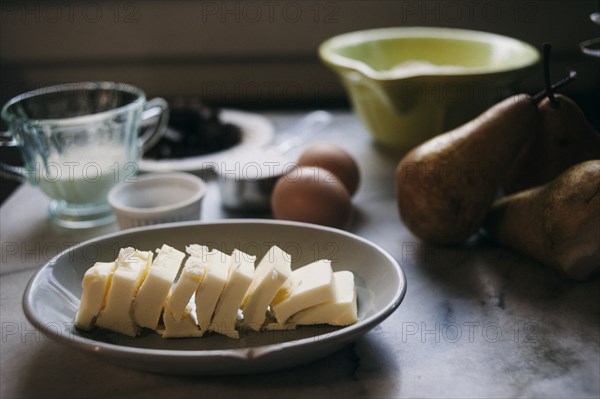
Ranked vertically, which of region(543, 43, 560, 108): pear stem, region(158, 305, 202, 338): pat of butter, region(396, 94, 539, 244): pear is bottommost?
region(158, 305, 202, 338): pat of butter

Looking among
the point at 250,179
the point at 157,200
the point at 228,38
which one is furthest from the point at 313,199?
the point at 228,38

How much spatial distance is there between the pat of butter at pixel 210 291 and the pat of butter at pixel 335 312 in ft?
0.28

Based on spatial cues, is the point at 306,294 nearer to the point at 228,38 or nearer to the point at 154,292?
the point at 154,292

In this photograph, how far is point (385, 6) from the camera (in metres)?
1.62

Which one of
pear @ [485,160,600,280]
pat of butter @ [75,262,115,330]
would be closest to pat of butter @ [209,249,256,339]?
pat of butter @ [75,262,115,330]

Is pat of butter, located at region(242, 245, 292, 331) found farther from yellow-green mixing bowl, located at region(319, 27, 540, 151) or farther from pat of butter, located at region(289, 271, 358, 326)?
yellow-green mixing bowl, located at region(319, 27, 540, 151)

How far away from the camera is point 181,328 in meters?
0.69

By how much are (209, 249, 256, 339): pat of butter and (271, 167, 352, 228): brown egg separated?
23cm

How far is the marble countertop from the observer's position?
64 centimetres

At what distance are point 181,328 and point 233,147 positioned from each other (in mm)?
633

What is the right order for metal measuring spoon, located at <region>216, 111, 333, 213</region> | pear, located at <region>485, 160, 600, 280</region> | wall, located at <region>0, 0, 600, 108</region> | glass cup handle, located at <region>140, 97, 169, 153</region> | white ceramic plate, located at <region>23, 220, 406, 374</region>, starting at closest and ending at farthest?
white ceramic plate, located at <region>23, 220, 406, 374</region> < pear, located at <region>485, 160, 600, 280</region> < metal measuring spoon, located at <region>216, 111, 333, 213</region> < glass cup handle, located at <region>140, 97, 169, 153</region> < wall, located at <region>0, 0, 600, 108</region>

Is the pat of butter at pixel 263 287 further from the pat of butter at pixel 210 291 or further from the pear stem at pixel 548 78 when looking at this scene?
the pear stem at pixel 548 78

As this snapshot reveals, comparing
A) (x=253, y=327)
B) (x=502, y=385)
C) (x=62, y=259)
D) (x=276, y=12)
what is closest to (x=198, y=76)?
(x=276, y=12)

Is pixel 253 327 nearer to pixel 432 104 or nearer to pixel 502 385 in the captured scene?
pixel 502 385
